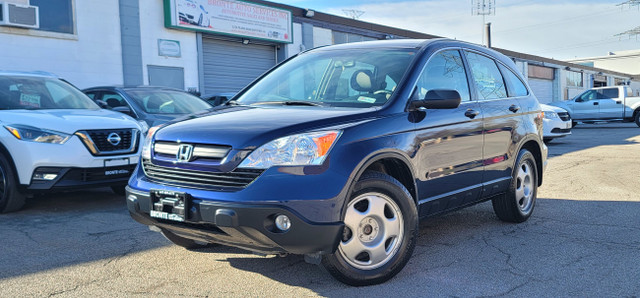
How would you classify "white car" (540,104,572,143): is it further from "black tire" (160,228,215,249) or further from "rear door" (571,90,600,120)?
"black tire" (160,228,215,249)

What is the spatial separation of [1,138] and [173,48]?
12217 millimetres

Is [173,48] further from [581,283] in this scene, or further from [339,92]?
[581,283]

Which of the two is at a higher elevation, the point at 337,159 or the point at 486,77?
the point at 486,77

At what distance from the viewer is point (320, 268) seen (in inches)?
149

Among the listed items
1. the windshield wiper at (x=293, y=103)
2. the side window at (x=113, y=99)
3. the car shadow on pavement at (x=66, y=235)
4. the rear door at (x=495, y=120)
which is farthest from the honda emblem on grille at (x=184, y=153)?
the side window at (x=113, y=99)

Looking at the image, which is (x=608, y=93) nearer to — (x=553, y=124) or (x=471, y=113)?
(x=553, y=124)

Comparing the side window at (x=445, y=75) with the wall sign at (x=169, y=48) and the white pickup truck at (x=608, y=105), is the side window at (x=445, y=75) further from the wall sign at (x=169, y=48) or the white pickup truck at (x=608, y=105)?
the white pickup truck at (x=608, y=105)

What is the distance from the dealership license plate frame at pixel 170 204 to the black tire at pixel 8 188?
10.0 ft

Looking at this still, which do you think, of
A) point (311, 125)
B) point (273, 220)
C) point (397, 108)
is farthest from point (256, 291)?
point (397, 108)

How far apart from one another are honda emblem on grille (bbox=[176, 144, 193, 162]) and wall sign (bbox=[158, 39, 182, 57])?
14548mm

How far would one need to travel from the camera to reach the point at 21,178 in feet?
18.3

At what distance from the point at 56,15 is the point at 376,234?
1383cm

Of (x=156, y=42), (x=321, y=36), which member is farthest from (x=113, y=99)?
(x=321, y=36)

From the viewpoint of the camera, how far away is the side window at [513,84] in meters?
5.37
